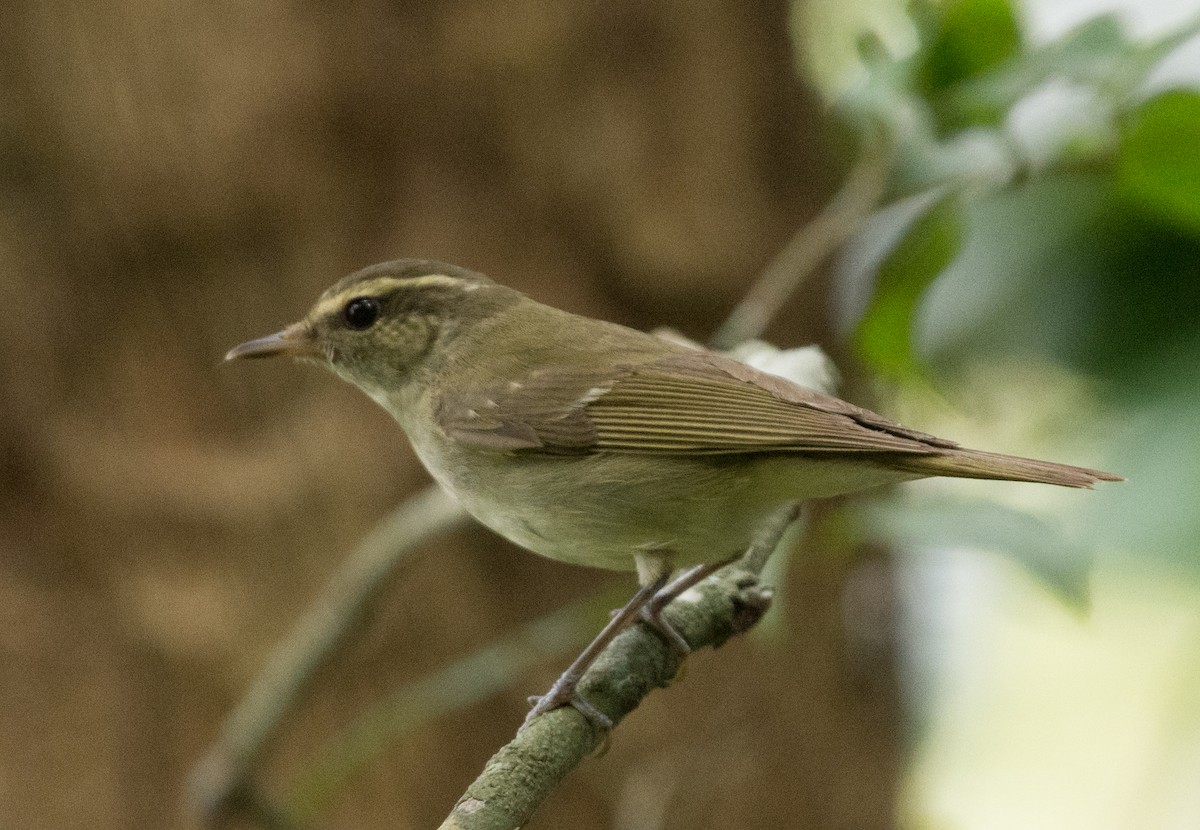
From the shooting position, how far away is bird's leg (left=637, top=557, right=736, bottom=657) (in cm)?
247

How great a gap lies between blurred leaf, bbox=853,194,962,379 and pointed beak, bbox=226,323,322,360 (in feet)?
4.36

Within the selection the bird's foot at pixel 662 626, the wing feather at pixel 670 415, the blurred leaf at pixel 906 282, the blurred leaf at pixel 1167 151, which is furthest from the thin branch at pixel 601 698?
the blurred leaf at pixel 1167 151

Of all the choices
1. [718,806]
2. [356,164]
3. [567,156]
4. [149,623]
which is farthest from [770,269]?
[149,623]

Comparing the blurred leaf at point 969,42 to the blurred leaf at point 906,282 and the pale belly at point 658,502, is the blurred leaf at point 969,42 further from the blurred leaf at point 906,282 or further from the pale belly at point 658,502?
the pale belly at point 658,502

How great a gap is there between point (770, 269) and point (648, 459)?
2.11 meters

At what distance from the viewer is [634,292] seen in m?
4.53

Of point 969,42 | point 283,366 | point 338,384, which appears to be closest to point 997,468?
point 969,42

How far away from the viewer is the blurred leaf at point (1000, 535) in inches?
93.2

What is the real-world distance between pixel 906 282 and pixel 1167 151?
62 cm

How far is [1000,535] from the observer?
2471 mm

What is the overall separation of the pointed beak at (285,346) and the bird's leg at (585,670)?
101 cm

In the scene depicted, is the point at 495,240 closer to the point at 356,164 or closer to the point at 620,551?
the point at 356,164

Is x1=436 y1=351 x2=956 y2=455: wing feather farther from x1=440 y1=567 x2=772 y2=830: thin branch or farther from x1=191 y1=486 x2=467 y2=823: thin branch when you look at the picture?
x1=191 y1=486 x2=467 y2=823: thin branch

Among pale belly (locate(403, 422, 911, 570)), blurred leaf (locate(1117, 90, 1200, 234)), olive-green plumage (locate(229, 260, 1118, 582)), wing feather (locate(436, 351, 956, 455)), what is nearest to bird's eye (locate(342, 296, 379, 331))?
olive-green plumage (locate(229, 260, 1118, 582))
